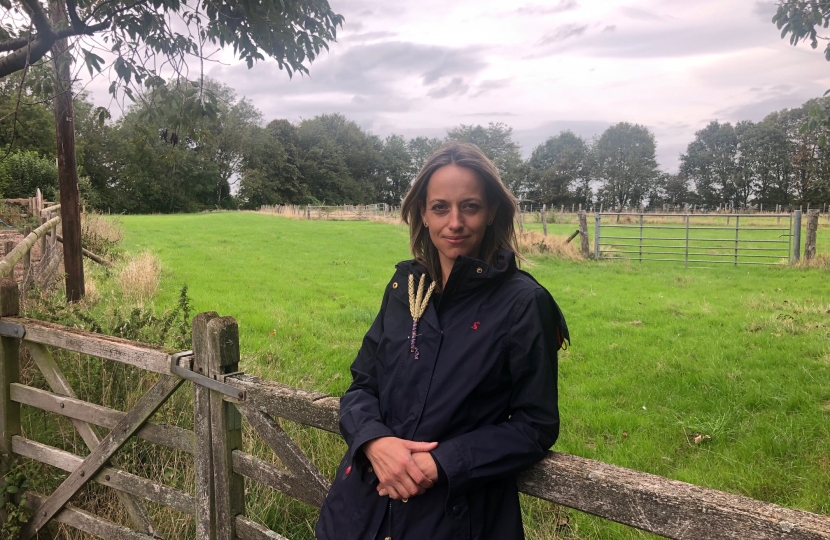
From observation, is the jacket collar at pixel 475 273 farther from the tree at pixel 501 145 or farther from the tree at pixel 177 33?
the tree at pixel 501 145

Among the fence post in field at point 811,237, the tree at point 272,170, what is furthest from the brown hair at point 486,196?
the tree at point 272,170

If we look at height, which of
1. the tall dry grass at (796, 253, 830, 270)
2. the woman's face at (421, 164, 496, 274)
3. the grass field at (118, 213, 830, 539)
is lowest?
the grass field at (118, 213, 830, 539)

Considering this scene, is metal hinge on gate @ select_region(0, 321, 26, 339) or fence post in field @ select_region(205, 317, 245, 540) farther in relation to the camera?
metal hinge on gate @ select_region(0, 321, 26, 339)

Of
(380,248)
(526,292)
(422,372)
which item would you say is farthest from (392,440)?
(380,248)

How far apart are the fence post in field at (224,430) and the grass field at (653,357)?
94 centimetres

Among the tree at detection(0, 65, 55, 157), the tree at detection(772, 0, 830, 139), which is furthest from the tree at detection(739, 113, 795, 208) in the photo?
the tree at detection(0, 65, 55, 157)

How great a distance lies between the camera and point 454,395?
1.49 metres

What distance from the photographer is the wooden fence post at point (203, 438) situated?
246 cm

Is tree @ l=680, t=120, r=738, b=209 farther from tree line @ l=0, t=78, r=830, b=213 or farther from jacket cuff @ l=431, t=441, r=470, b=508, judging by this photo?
jacket cuff @ l=431, t=441, r=470, b=508

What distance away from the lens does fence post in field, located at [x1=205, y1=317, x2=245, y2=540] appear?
243cm

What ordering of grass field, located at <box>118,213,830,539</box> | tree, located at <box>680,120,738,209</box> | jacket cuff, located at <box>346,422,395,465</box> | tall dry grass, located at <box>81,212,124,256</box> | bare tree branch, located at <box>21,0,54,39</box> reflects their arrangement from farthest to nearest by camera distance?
tree, located at <box>680,120,738,209</box>
tall dry grass, located at <box>81,212,124,256</box>
grass field, located at <box>118,213,830,539</box>
bare tree branch, located at <box>21,0,54,39</box>
jacket cuff, located at <box>346,422,395,465</box>

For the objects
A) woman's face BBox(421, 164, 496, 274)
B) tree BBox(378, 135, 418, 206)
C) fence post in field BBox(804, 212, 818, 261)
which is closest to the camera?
woman's face BBox(421, 164, 496, 274)

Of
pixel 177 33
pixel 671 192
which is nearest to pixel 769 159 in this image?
pixel 671 192

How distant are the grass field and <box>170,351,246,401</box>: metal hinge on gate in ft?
4.60
